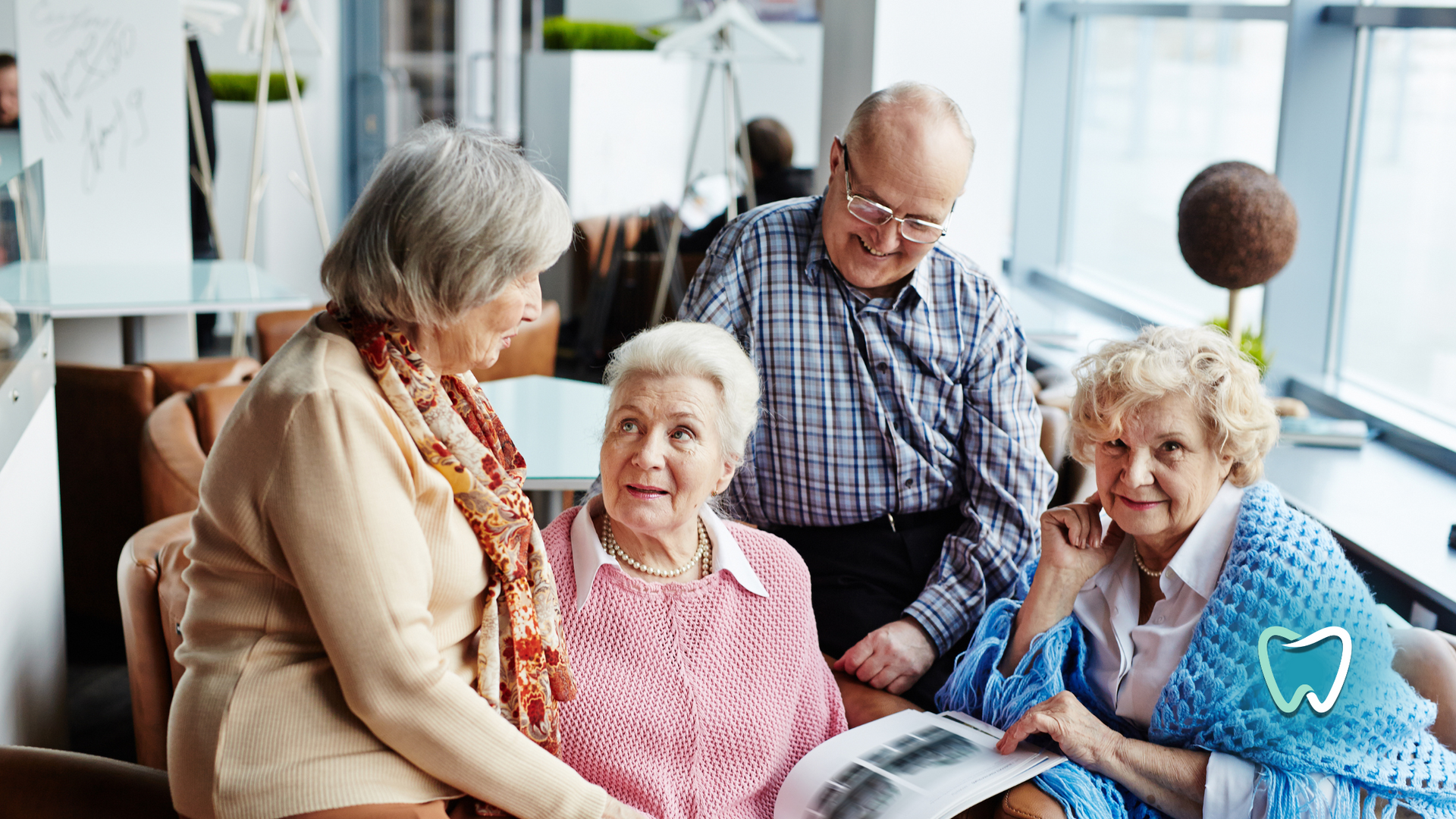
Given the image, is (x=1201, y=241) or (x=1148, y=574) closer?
(x=1148, y=574)

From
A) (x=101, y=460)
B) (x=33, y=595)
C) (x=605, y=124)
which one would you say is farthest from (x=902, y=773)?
(x=605, y=124)

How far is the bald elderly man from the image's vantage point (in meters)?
2.31

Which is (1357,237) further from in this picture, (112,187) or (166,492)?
(112,187)

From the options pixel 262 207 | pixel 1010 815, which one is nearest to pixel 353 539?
pixel 1010 815

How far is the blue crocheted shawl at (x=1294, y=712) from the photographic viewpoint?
1717 mm

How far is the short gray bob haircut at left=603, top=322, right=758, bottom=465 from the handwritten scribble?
3.46m

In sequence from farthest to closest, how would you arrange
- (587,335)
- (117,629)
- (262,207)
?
1. (262,207)
2. (587,335)
3. (117,629)

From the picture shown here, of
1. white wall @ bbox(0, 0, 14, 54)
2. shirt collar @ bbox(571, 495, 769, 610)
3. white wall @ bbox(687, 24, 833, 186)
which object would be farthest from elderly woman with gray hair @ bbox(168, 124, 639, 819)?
white wall @ bbox(687, 24, 833, 186)

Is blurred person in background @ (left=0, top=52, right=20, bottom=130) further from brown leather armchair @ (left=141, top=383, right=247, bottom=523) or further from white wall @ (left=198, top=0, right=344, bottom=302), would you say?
white wall @ (left=198, top=0, right=344, bottom=302)

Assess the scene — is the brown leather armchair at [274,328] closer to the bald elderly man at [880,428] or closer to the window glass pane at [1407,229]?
the bald elderly man at [880,428]

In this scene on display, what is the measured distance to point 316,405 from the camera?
1356 mm

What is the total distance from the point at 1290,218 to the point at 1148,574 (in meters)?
1.51

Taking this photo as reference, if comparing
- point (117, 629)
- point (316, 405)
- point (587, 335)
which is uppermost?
point (316, 405)

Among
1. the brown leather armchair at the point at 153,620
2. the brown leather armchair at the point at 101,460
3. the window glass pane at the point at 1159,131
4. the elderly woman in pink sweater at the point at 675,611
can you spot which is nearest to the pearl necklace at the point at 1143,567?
the elderly woman in pink sweater at the point at 675,611
